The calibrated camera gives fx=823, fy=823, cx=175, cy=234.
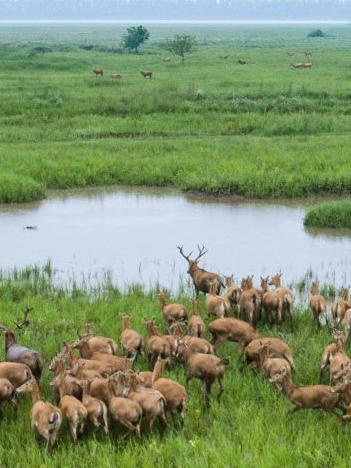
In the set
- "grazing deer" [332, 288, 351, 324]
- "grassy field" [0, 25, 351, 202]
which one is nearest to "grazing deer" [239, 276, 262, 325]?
"grazing deer" [332, 288, 351, 324]

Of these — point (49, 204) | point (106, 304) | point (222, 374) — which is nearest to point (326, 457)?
point (222, 374)

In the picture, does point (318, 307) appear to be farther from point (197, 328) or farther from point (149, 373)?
point (149, 373)

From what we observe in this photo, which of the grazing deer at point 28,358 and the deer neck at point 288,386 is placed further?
the grazing deer at point 28,358

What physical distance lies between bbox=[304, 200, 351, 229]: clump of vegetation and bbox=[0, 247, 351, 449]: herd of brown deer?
7760 mm

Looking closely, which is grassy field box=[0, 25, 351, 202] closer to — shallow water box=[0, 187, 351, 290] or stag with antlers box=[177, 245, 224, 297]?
shallow water box=[0, 187, 351, 290]

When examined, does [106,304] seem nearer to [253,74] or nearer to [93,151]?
[93,151]

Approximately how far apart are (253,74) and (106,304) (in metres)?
37.3

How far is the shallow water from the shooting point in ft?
53.5

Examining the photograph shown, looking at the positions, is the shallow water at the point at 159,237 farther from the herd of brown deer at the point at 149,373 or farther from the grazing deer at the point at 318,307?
the herd of brown deer at the point at 149,373

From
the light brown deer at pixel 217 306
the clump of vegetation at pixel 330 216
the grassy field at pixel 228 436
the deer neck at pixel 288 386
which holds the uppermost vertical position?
the deer neck at pixel 288 386

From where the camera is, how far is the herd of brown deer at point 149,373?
8336 millimetres

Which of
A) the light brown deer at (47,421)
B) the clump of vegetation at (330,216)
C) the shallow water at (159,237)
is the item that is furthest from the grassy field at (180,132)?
the light brown deer at (47,421)

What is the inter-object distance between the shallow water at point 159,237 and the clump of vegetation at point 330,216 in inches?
11.8

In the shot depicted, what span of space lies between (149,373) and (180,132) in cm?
2208
